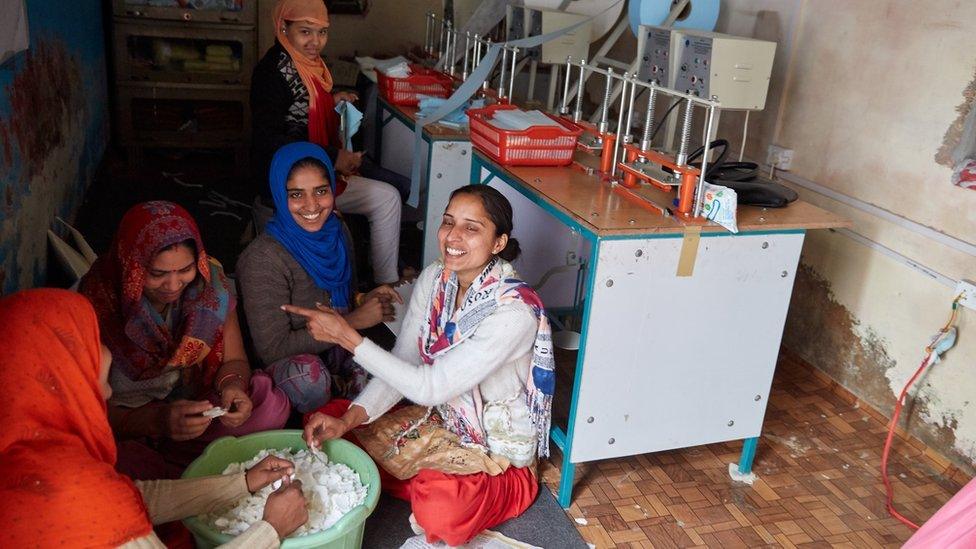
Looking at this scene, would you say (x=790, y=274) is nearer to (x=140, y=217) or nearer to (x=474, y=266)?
(x=474, y=266)

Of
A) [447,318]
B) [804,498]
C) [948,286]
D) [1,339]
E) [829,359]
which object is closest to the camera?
[1,339]

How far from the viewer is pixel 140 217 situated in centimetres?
203

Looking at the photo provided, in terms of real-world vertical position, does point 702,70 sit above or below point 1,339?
above

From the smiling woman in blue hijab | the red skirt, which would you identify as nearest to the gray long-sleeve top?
the smiling woman in blue hijab

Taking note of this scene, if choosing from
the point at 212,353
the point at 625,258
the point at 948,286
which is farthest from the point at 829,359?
the point at 212,353

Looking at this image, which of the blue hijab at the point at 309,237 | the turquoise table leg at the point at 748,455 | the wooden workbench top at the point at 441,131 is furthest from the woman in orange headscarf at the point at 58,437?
the wooden workbench top at the point at 441,131

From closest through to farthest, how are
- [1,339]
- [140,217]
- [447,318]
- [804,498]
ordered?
[1,339] → [140,217] → [447,318] → [804,498]

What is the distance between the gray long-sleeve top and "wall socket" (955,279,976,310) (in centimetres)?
204

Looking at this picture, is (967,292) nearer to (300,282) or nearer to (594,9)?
(300,282)

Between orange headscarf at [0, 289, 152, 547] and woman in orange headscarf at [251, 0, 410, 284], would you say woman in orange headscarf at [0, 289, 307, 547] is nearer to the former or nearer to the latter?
orange headscarf at [0, 289, 152, 547]

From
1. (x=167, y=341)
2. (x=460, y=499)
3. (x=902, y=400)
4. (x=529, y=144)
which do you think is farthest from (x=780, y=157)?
(x=167, y=341)

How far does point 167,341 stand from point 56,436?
844 mm

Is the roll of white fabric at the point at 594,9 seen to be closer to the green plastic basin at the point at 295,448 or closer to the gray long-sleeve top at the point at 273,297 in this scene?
the gray long-sleeve top at the point at 273,297

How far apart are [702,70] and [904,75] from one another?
711mm
